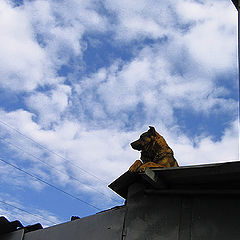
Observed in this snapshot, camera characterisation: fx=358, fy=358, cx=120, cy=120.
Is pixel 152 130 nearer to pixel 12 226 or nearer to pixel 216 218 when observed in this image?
pixel 216 218

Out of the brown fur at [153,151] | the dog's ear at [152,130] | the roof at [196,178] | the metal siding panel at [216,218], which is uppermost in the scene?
the dog's ear at [152,130]

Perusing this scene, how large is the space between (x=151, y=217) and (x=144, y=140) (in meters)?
1.96

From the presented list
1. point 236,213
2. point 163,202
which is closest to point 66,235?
point 163,202

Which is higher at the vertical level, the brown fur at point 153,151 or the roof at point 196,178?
the brown fur at point 153,151

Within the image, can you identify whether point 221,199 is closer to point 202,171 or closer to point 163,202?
point 202,171

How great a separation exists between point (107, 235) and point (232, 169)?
2894 millimetres

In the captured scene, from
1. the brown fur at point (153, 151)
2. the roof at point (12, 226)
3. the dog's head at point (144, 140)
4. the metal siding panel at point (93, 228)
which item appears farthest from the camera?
the roof at point (12, 226)

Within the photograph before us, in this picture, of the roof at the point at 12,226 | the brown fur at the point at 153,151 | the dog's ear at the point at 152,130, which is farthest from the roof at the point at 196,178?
the roof at the point at 12,226

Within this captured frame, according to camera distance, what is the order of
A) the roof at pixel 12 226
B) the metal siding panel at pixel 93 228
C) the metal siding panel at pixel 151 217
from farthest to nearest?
1. the roof at pixel 12 226
2. the metal siding panel at pixel 93 228
3. the metal siding panel at pixel 151 217

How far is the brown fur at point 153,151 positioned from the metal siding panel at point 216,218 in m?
1.45

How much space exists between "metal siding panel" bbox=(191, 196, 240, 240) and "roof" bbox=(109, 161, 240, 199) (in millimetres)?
192

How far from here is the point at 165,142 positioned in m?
7.92

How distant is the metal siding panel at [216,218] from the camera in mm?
5621

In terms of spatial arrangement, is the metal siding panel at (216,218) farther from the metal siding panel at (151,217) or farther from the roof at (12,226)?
the roof at (12,226)
